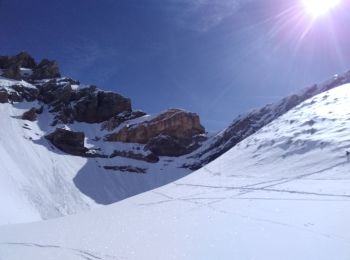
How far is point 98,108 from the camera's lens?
9412 centimetres

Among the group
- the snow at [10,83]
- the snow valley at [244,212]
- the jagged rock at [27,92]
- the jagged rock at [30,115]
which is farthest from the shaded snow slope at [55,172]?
the snow valley at [244,212]

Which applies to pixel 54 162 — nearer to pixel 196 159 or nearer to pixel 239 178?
pixel 196 159

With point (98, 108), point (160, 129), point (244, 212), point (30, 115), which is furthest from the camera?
point (98, 108)

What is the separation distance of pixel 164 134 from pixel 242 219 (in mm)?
79214

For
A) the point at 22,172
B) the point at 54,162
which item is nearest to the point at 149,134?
the point at 54,162

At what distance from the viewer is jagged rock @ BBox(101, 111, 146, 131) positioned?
298 ft

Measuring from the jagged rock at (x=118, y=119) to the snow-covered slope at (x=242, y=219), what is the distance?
77.6 metres

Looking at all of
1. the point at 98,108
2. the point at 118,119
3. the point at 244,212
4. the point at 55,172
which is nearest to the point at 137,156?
the point at 118,119

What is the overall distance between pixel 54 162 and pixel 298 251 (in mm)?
66121

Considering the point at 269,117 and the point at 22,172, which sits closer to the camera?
the point at 22,172

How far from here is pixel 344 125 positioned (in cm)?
1309

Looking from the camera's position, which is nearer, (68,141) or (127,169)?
(127,169)

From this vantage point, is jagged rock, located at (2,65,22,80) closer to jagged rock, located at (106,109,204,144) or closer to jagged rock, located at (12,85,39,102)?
jagged rock, located at (12,85,39,102)

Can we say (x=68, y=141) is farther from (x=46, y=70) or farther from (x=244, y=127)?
(x=244, y=127)
